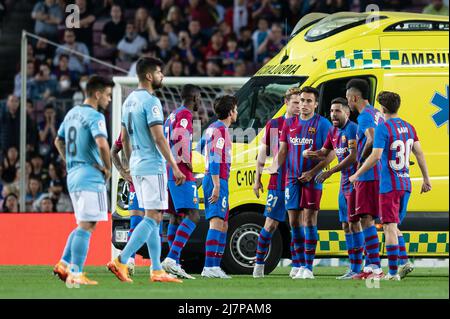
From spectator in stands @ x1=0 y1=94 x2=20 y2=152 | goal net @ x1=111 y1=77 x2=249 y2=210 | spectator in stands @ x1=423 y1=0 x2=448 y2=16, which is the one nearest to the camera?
goal net @ x1=111 y1=77 x2=249 y2=210

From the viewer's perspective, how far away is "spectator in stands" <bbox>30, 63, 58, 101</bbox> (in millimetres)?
23031

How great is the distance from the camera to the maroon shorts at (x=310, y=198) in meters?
14.5

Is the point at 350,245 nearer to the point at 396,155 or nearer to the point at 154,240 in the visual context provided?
the point at 396,155

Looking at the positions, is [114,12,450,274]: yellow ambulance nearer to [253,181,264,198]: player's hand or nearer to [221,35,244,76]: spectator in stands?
[253,181,264,198]: player's hand

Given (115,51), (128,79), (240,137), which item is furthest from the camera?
(115,51)

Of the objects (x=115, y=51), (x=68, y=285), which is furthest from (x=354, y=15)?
(x=115, y=51)

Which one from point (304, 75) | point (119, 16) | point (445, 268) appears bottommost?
point (445, 268)

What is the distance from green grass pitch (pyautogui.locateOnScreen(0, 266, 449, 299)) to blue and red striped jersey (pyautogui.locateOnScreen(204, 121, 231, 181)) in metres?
1.16

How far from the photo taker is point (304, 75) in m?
15.7

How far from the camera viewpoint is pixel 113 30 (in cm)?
2470

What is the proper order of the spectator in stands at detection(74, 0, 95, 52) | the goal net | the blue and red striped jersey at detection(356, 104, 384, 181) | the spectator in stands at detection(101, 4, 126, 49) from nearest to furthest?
the blue and red striped jersey at detection(356, 104, 384, 181)
the goal net
the spectator in stands at detection(101, 4, 126, 49)
the spectator in stands at detection(74, 0, 95, 52)

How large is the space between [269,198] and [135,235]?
257cm

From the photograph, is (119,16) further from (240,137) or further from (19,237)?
(240,137)

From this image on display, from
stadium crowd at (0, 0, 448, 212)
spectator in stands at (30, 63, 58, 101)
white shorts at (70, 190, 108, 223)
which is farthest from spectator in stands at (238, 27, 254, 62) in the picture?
white shorts at (70, 190, 108, 223)
